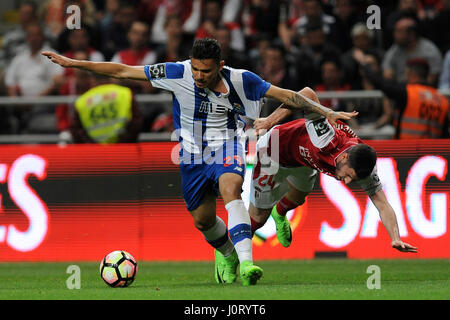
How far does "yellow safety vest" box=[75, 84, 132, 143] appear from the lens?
12945 mm

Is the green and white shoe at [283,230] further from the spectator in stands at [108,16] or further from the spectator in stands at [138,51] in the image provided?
the spectator in stands at [108,16]

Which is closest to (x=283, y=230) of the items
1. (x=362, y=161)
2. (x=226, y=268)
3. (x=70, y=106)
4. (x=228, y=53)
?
(x=226, y=268)

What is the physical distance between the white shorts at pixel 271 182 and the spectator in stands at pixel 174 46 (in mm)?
5251

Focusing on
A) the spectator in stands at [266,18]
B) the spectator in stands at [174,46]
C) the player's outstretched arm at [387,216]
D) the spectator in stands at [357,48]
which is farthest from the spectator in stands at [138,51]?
the player's outstretched arm at [387,216]

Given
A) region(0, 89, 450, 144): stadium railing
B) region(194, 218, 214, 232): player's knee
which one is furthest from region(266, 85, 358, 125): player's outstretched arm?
region(0, 89, 450, 144): stadium railing

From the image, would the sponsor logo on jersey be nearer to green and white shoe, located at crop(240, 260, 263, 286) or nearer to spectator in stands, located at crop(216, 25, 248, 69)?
green and white shoe, located at crop(240, 260, 263, 286)

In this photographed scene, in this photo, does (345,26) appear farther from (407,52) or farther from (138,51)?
(138,51)

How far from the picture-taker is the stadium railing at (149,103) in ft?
43.3

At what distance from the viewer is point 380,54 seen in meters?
15.0

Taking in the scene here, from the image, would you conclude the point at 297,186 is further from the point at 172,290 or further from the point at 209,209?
the point at 172,290

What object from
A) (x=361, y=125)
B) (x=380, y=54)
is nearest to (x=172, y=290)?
(x=361, y=125)

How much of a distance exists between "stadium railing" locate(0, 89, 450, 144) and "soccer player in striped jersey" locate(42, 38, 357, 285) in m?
4.24

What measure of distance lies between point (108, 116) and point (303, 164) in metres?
4.08

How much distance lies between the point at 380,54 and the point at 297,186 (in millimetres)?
5283
